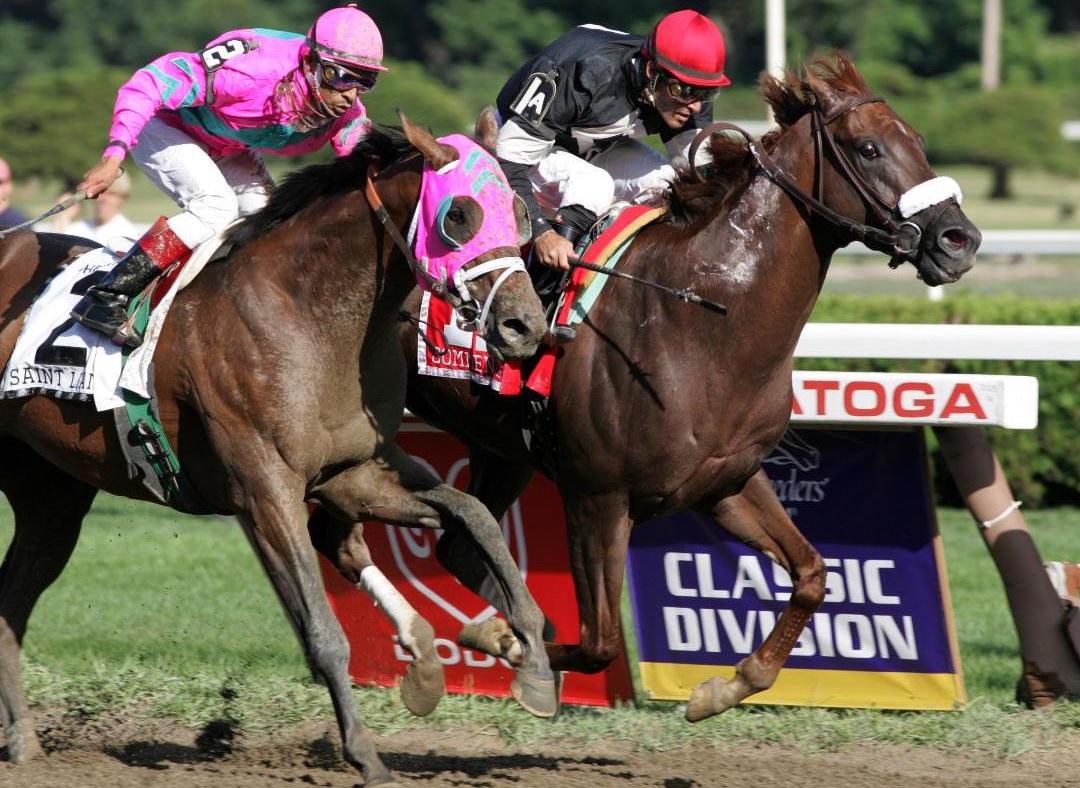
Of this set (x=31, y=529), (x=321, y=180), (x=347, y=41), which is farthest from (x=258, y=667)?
(x=347, y=41)

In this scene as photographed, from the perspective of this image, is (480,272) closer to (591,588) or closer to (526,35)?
(591,588)

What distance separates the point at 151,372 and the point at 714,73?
1.78m

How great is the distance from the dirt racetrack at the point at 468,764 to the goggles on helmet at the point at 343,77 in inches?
73.4

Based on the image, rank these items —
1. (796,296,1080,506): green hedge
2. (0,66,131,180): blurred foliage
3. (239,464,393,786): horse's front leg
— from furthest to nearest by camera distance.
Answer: (0,66,131,180): blurred foliage
(796,296,1080,506): green hedge
(239,464,393,786): horse's front leg

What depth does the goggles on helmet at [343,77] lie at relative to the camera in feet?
15.0

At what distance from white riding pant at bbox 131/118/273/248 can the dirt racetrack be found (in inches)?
59.0

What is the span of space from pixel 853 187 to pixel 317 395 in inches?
59.3

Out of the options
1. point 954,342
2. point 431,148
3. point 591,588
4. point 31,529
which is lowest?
point 591,588

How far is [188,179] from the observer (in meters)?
4.83

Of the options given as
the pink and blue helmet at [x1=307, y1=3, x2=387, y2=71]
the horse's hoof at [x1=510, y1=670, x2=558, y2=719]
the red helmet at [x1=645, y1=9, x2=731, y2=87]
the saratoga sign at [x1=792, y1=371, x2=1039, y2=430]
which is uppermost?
the pink and blue helmet at [x1=307, y1=3, x2=387, y2=71]

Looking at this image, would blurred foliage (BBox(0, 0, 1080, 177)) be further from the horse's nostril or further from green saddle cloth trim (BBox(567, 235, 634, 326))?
the horse's nostril

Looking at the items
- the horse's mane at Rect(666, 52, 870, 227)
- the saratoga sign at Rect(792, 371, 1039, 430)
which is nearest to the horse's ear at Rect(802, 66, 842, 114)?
the horse's mane at Rect(666, 52, 870, 227)

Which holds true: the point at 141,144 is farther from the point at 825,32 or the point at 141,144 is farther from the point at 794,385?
the point at 825,32

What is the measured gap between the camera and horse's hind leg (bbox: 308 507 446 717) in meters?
4.45
